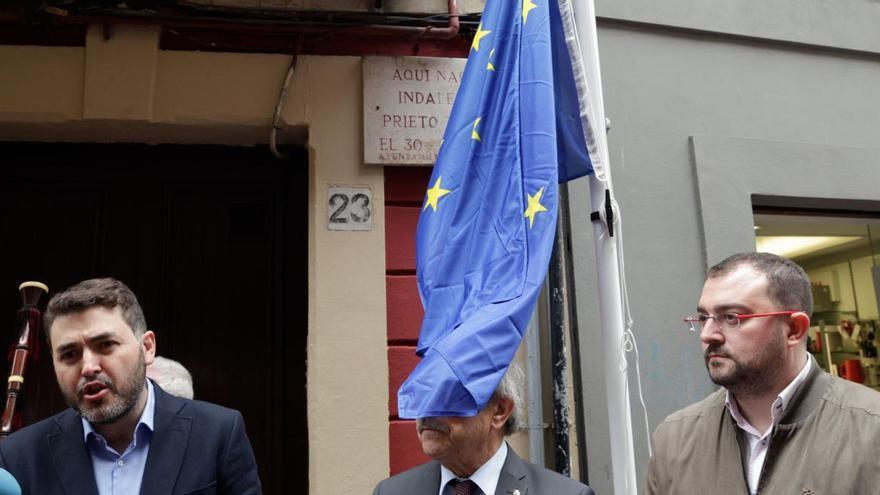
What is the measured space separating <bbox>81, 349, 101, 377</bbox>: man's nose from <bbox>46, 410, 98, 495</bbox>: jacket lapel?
0.74 feet

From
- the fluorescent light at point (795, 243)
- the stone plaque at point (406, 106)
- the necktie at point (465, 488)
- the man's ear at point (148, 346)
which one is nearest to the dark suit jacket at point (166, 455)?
the man's ear at point (148, 346)

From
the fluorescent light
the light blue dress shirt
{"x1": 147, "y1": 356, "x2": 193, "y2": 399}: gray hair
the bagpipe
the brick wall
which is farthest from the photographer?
the fluorescent light

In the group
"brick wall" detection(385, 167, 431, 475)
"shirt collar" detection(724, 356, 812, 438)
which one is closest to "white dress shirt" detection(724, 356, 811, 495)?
"shirt collar" detection(724, 356, 812, 438)

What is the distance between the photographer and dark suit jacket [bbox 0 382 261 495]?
2.67m

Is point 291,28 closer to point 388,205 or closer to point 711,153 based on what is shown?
point 388,205

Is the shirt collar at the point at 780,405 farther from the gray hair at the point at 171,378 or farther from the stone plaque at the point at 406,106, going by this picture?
the stone plaque at the point at 406,106

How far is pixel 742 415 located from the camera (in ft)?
9.00

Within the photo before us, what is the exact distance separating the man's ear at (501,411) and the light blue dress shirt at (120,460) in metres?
1.17

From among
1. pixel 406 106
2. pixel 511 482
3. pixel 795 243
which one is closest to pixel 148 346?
pixel 511 482

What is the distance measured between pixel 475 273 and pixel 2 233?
3.25 m

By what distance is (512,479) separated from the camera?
271cm

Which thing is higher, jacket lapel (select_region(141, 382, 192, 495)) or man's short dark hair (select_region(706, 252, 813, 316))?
man's short dark hair (select_region(706, 252, 813, 316))

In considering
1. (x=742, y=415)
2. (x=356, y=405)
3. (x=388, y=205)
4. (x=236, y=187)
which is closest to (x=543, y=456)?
(x=356, y=405)

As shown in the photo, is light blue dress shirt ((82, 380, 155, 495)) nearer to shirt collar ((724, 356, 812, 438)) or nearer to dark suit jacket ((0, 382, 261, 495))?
dark suit jacket ((0, 382, 261, 495))
